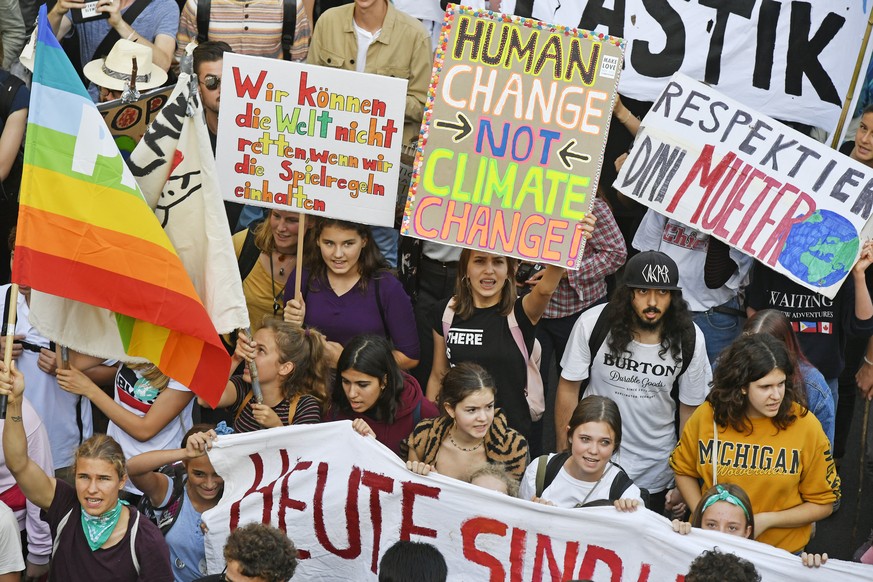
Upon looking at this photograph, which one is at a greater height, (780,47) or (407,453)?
(780,47)

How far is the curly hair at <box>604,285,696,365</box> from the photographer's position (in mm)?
7059

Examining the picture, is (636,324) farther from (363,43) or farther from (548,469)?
(363,43)

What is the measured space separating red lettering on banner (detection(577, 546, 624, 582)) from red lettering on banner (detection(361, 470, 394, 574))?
0.97 metres

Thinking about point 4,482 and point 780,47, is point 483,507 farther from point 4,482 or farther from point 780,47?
point 780,47

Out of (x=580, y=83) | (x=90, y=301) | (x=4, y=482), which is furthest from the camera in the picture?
(x=580, y=83)

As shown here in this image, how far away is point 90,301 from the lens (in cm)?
609

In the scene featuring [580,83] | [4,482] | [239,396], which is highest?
[580,83]

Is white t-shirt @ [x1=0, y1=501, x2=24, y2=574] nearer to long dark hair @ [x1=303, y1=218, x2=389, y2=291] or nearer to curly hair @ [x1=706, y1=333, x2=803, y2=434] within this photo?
long dark hair @ [x1=303, y1=218, x2=389, y2=291]

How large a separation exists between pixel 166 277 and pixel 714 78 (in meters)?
4.35

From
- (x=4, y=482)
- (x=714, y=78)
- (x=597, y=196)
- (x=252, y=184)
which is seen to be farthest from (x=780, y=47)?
(x=4, y=482)

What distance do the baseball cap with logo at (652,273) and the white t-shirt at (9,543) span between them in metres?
3.28

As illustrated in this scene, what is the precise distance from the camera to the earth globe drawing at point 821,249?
759 centimetres

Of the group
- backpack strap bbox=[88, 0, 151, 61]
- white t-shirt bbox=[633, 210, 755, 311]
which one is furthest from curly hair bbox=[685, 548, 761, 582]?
backpack strap bbox=[88, 0, 151, 61]

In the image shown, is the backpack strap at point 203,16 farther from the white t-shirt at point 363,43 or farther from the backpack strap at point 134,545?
the backpack strap at point 134,545
